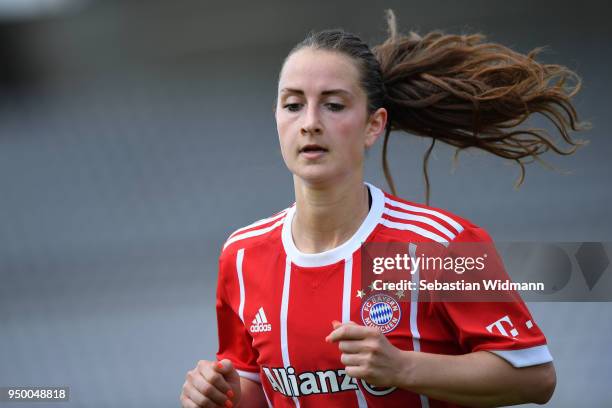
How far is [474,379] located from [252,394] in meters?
0.71

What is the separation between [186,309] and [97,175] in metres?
1.87

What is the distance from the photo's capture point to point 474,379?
1.89m

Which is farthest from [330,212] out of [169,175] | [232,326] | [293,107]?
[169,175]

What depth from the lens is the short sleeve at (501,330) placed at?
1914mm

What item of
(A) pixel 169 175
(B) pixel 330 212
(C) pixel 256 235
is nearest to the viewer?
(B) pixel 330 212

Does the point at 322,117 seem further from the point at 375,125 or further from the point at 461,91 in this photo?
the point at 461,91

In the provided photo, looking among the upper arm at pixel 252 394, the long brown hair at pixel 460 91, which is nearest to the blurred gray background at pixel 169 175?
the long brown hair at pixel 460 91

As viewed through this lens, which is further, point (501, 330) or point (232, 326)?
point (232, 326)

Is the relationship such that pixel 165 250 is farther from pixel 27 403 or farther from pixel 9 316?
pixel 27 403

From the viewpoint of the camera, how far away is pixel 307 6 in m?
6.73

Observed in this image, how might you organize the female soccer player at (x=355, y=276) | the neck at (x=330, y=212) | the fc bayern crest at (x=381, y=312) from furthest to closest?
the neck at (x=330, y=212) → the fc bayern crest at (x=381, y=312) → the female soccer player at (x=355, y=276)

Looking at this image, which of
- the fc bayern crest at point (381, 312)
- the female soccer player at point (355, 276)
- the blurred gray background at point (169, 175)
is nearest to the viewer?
the female soccer player at point (355, 276)

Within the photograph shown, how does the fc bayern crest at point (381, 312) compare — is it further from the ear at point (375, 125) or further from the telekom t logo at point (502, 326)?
the ear at point (375, 125)

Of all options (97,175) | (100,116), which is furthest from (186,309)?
(100,116)
